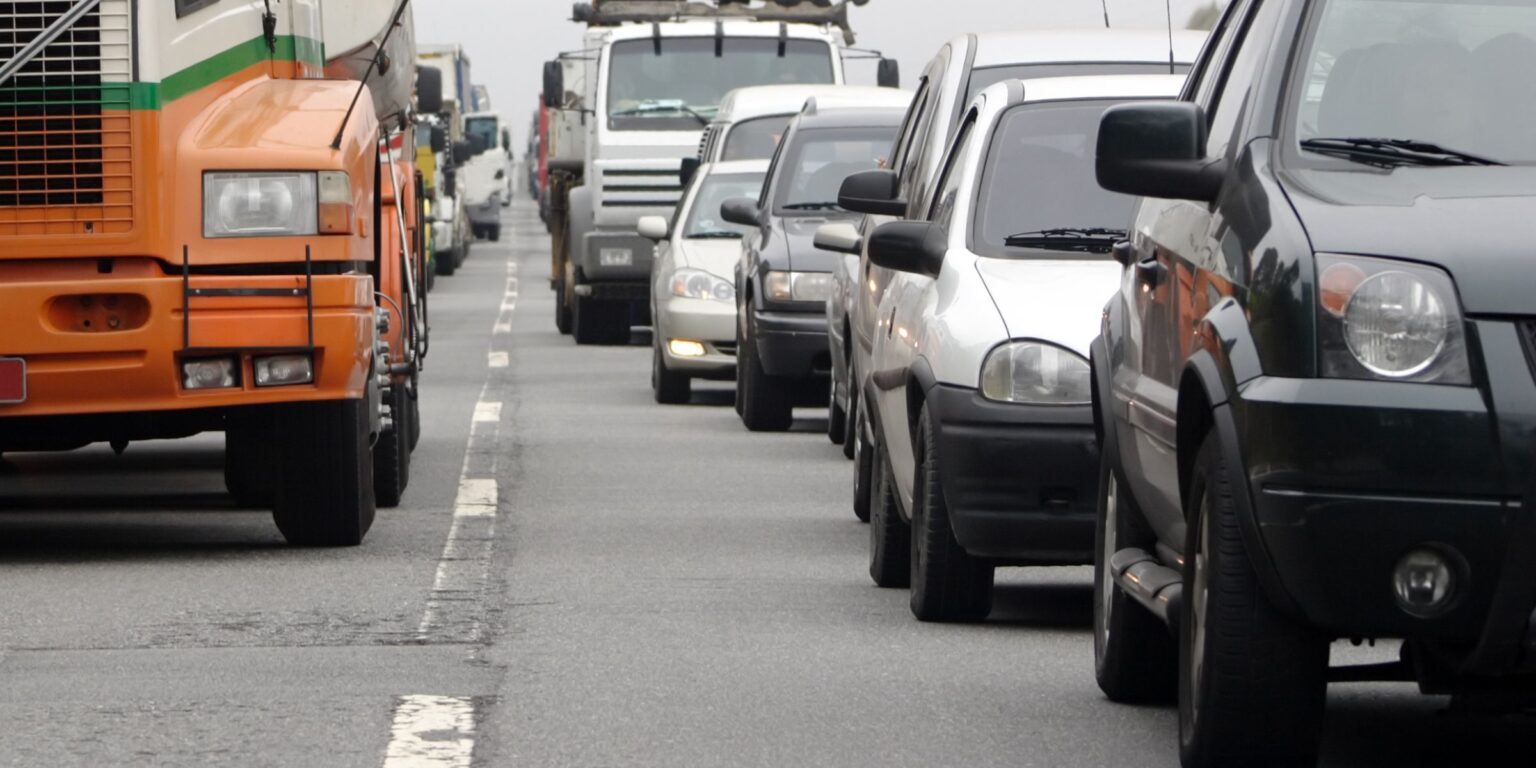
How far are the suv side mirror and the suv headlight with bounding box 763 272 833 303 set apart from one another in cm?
1043

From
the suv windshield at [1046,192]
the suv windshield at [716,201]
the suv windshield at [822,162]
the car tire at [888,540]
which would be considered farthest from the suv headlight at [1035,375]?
the suv windshield at [716,201]

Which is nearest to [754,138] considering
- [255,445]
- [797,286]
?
[797,286]

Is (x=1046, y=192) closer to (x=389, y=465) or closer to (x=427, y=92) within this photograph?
(x=389, y=465)

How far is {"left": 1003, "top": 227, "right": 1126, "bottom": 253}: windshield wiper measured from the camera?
29.2 ft

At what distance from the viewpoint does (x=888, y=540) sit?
9492 mm

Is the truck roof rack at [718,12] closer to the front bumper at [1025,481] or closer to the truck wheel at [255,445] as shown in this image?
the truck wheel at [255,445]

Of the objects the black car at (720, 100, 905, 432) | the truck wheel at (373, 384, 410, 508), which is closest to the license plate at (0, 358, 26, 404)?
the truck wheel at (373, 384, 410, 508)

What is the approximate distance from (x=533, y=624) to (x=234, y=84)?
9.15 feet

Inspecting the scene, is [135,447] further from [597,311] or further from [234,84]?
[597,311]

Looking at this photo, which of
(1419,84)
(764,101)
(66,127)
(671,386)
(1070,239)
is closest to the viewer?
(1419,84)

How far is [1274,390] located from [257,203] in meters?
5.38

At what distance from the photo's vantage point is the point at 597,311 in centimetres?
2803

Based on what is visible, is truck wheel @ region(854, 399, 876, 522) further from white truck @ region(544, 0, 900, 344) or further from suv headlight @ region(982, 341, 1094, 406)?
white truck @ region(544, 0, 900, 344)

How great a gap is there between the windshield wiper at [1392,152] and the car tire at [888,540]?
3.74 m
